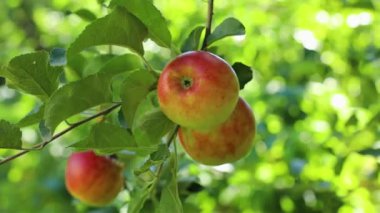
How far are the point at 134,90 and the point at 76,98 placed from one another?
0.36 ft

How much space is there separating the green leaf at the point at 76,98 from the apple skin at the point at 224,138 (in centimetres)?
19

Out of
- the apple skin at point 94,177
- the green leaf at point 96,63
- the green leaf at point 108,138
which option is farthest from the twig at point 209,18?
the apple skin at point 94,177

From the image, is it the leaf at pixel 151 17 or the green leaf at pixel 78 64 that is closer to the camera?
the leaf at pixel 151 17

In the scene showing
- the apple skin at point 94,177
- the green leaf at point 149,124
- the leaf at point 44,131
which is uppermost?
the green leaf at point 149,124

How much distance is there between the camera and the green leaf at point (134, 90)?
3.65ft

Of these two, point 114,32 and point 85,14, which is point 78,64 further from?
point 114,32

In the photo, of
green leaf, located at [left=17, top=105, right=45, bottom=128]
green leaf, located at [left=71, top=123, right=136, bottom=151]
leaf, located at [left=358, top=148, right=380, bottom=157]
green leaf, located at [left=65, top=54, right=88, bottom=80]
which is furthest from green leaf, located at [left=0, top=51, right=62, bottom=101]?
leaf, located at [left=358, top=148, right=380, bottom=157]

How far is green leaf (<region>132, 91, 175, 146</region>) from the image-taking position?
3.71 feet

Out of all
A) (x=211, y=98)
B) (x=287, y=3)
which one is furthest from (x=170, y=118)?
(x=287, y=3)

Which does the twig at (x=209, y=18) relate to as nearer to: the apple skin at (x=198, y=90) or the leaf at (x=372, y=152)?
the apple skin at (x=198, y=90)

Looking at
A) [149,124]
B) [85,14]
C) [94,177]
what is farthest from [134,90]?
[94,177]

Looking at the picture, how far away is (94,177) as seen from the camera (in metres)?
1.69

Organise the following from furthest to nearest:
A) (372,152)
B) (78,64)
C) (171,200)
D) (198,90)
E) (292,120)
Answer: (292,120) → (372,152) → (78,64) → (171,200) → (198,90)

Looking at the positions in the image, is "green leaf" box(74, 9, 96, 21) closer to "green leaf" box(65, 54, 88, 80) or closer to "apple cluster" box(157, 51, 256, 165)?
"green leaf" box(65, 54, 88, 80)
